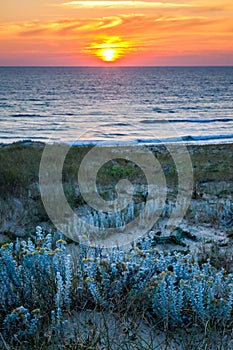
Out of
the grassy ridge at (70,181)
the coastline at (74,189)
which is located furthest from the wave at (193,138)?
the coastline at (74,189)

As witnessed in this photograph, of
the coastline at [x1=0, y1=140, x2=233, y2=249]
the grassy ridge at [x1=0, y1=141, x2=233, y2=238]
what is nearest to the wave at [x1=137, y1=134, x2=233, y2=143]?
the grassy ridge at [x1=0, y1=141, x2=233, y2=238]

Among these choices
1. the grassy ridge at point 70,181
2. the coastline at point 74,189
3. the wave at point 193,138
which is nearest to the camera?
the coastline at point 74,189

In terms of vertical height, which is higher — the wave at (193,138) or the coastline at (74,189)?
the wave at (193,138)

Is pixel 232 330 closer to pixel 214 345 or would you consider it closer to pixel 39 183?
pixel 214 345

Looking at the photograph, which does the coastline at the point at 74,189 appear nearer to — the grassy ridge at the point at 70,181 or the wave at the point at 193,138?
the grassy ridge at the point at 70,181

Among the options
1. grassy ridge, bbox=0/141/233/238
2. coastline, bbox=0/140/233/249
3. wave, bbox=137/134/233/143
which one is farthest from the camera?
wave, bbox=137/134/233/143

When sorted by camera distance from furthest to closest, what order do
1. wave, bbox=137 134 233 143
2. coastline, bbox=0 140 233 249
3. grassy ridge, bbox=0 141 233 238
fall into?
wave, bbox=137 134 233 143 → grassy ridge, bbox=0 141 233 238 → coastline, bbox=0 140 233 249

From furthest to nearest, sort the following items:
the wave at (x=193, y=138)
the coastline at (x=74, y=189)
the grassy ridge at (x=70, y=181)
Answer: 1. the wave at (x=193, y=138)
2. the grassy ridge at (x=70, y=181)
3. the coastline at (x=74, y=189)

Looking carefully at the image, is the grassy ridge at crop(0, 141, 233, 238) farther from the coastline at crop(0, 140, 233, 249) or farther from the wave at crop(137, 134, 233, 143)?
the wave at crop(137, 134, 233, 143)

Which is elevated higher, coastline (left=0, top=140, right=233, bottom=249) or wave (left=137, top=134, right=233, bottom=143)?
wave (left=137, top=134, right=233, bottom=143)

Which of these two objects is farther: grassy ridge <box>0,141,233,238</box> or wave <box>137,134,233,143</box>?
wave <box>137,134,233,143</box>

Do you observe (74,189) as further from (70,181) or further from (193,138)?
(193,138)

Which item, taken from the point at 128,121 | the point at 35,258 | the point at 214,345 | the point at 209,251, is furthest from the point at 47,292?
the point at 128,121

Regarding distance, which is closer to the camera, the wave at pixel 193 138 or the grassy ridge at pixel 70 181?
the grassy ridge at pixel 70 181
